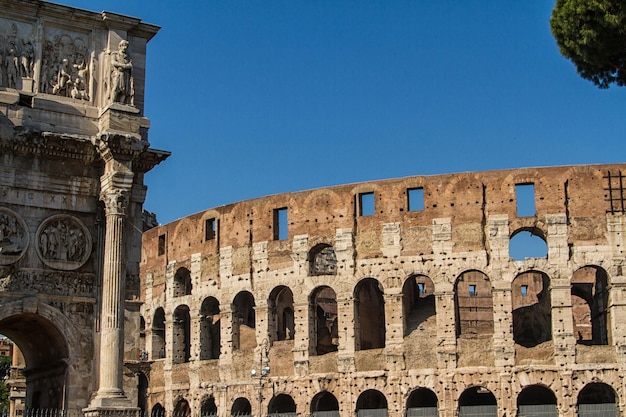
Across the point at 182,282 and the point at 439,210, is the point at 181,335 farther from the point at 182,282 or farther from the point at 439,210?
the point at 439,210

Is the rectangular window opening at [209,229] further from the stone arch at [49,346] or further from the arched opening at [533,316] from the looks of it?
the stone arch at [49,346]

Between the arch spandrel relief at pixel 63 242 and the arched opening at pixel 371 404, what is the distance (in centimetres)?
2016

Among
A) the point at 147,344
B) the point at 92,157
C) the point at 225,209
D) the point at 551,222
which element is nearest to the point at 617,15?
the point at 92,157

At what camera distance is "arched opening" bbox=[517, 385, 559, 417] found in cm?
3462

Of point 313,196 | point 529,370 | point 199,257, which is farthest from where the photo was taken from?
point 199,257

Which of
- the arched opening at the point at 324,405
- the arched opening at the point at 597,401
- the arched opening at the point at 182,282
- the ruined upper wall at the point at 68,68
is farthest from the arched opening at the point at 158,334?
the ruined upper wall at the point at 68,68

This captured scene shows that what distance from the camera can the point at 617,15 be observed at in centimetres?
1465

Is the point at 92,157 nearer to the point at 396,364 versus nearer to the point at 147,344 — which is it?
the point at 396,364

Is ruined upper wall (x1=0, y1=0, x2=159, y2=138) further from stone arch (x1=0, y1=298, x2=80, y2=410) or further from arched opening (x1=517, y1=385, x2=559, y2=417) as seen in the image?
arched opening (x1=517, y1=385, x2=559, y2=417)

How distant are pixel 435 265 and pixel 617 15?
22.0m

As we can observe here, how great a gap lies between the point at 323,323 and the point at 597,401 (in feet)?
40.0

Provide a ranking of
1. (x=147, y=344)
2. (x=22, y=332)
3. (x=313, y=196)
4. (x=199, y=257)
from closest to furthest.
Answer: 1. (x=22, y=332)
2. (x=313, y=196)
3. (x=199, y=257)
4. (x=147, y=344)

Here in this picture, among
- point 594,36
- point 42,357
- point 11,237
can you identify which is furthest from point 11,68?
point 594,36

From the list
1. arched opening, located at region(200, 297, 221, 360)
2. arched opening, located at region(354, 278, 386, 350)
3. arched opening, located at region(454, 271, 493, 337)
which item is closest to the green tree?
arched opening, located at region(354, 278, 386, 350)
